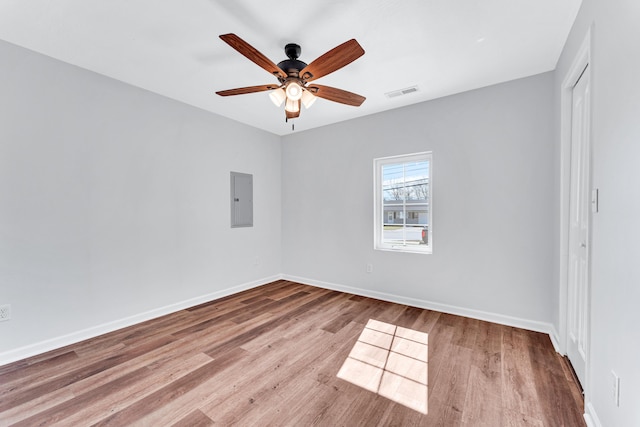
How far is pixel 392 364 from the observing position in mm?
2164

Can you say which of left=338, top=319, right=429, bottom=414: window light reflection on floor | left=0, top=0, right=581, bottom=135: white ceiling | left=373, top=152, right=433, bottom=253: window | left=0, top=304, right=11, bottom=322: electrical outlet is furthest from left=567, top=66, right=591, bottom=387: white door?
left=0, top=304, right=11, bottom=322: electrical outlet

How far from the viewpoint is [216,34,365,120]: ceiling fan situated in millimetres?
1679

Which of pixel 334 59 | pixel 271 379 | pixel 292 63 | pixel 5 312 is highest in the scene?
pixel 292 63

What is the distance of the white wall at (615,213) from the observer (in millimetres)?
1083

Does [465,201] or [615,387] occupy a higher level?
[465,201]

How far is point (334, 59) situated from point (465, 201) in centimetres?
220

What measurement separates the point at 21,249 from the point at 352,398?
2.89 meters

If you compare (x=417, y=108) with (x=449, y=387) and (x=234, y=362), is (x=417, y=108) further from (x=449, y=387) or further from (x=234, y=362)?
(x=234, y=362)

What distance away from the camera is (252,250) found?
169 inches

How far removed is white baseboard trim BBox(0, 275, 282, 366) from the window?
241 centimetres

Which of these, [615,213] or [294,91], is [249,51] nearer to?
[294,91]

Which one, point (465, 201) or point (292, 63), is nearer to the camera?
point (292, 63)

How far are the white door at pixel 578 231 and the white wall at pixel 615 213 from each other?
1.60 ft

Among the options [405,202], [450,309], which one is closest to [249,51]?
[405,202]
